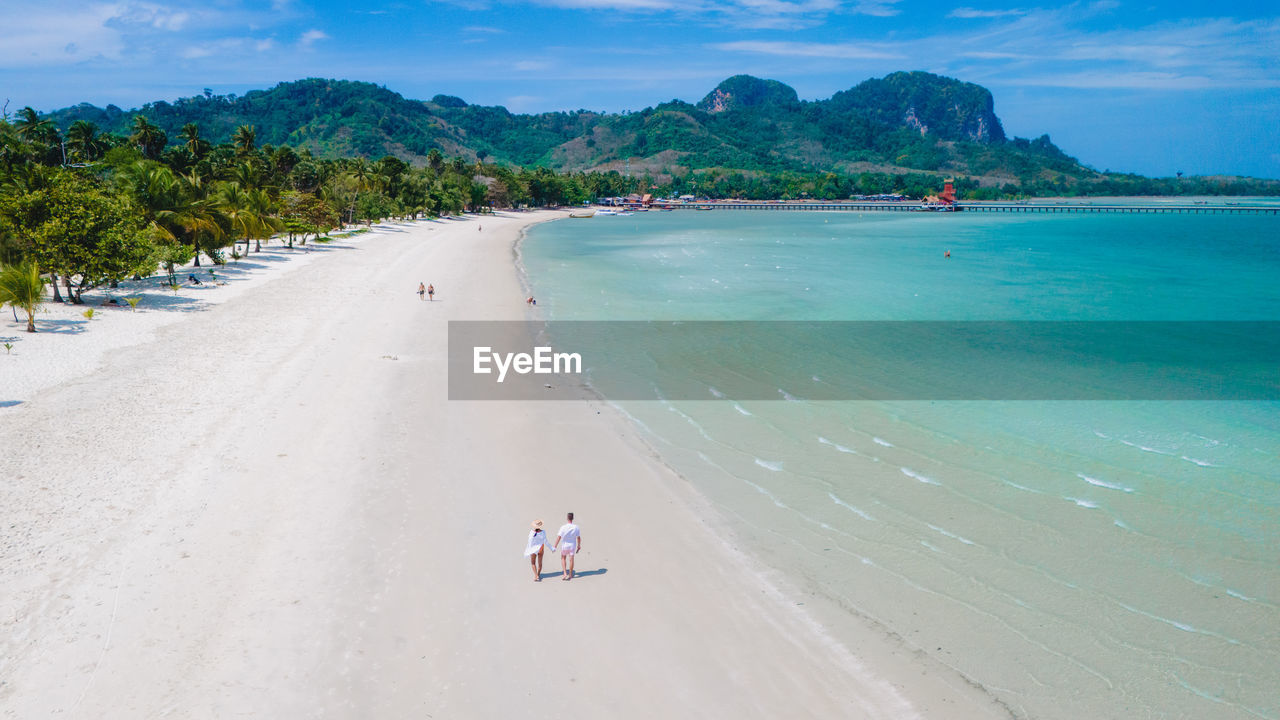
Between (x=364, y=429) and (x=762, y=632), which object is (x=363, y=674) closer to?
(x=762, y=632)

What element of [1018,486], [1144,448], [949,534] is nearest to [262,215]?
[1018,486]

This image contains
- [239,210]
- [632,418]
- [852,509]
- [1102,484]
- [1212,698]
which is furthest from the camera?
[239,210]

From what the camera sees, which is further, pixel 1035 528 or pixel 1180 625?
pixel 1035 528

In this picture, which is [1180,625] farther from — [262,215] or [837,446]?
[262,215]

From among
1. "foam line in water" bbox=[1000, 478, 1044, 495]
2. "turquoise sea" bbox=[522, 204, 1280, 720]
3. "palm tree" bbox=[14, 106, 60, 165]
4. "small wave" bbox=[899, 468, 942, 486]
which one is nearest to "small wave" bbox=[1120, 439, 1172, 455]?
"turquoise sea" bbox=[522, 204, 1280, 720]

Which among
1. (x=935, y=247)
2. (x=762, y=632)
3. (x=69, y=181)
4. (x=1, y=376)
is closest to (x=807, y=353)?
(x=762, y=632)

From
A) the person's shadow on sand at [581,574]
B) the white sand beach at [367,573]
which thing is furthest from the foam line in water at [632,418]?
the person's shadow on sand at [581,574]

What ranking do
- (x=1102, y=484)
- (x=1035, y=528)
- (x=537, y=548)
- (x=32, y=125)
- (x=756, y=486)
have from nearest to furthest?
(x=537, y=548)
(x=1035, y=528)
(x=756, y=486)
(x=1102, y=484)
(x=32, y=125)
